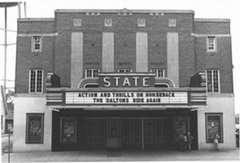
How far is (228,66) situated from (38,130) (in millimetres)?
16787

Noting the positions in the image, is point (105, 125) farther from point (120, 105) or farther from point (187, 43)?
point (187, 43)

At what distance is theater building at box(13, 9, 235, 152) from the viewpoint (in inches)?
1088

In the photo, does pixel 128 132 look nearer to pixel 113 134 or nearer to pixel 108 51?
pixel 113 134

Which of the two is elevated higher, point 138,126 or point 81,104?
point 81,104

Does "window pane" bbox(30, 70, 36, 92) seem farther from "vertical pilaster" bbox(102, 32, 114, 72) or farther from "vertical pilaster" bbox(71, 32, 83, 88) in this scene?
"vertical pilaster" bbox(102, 32, 114, 72)

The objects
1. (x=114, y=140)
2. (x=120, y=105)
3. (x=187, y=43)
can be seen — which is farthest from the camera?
(x=187, y=43)

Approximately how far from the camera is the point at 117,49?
94.0ft

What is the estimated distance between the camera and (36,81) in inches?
1123

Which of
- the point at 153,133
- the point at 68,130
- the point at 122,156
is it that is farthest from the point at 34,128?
the point at 153,133

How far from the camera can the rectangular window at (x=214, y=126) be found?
28062 mm

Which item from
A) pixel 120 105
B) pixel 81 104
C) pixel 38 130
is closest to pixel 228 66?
pixel 120 105

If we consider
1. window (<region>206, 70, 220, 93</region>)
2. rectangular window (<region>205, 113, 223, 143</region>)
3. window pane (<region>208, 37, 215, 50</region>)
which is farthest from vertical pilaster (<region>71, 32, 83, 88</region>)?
rectangular window (<region>205, 113, 223, 143</region>)

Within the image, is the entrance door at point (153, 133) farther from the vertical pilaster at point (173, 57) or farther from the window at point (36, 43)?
the window at point (36, 43)

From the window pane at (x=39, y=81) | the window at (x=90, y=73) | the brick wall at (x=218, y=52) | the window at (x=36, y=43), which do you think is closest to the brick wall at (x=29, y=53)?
the window at (x=36, y=43)
